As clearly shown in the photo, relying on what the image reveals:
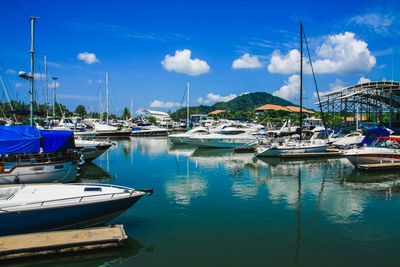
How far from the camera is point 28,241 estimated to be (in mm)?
7957

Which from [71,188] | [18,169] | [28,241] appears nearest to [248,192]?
[71,188]

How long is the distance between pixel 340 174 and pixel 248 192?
913 cm

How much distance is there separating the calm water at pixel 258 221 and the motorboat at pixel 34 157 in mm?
3358

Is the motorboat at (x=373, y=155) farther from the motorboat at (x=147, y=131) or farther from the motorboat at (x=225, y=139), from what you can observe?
the motorboat at (x=147, y=131)

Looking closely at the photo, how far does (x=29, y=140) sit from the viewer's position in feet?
47.8

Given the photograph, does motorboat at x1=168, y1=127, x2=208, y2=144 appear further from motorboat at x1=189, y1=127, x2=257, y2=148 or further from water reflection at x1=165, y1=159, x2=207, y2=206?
water reflection at x1=165, y1=159, x2=207, y2=206

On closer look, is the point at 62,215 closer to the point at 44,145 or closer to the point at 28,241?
the point at 28,241

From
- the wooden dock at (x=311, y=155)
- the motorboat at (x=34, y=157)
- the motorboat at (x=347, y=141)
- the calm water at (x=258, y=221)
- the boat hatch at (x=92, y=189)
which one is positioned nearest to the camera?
the calm water at (x=258, y=221)

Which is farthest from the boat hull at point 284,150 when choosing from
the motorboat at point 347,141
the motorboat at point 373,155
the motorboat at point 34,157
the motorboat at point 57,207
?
the motorboat at point 57,207

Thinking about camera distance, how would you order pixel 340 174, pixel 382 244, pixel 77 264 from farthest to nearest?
pixel 340 174, pixel 382 244, pixel 77 264

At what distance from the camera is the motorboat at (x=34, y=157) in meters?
14.4

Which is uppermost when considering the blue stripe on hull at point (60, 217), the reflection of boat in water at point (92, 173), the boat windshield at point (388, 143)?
the boat windshield at point (388, 143)

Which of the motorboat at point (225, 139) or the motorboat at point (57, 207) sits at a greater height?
the motorboat at point (225, 139)

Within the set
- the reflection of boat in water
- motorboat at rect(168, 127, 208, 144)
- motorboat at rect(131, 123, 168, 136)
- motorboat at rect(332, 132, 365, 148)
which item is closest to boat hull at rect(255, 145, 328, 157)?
motorboat at rect(332, 132, 365, 148)
